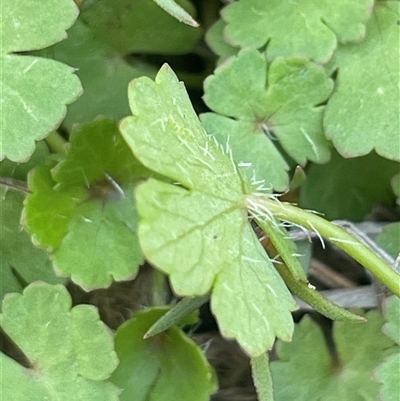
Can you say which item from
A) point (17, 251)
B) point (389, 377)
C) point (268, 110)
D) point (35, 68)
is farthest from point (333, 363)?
point (35, 68)

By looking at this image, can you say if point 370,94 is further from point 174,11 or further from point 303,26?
point 174,11

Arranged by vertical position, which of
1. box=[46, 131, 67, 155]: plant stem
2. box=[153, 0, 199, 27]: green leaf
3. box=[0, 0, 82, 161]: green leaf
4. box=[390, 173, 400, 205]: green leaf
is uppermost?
box=[153, 0, 199, 27]: green leaf

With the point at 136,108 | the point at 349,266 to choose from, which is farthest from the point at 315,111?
the point at 136,108

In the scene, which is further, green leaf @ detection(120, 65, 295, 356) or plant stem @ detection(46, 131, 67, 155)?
plant stem @ detection(46, 131, 67, 155)

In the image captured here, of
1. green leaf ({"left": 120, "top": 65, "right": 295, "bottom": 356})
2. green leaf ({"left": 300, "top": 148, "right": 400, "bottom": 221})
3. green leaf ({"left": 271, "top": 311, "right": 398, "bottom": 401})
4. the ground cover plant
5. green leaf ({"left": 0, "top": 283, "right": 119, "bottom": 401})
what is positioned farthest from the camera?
green leaf ({"left": 300, "top": 148, "right": 400, "bottom": 221})

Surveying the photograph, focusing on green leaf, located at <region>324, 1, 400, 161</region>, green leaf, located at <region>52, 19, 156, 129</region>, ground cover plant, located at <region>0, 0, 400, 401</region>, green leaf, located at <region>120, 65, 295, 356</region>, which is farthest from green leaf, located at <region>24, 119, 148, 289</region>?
green leaf, located at <region>324, 1, 400, 161</region>

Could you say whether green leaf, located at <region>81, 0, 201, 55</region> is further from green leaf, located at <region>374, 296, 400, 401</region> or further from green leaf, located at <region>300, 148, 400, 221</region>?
green leaf, located at <region>374, 296, 400, 401</region>

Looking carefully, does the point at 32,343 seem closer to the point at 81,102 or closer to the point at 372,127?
the point at 81,102
